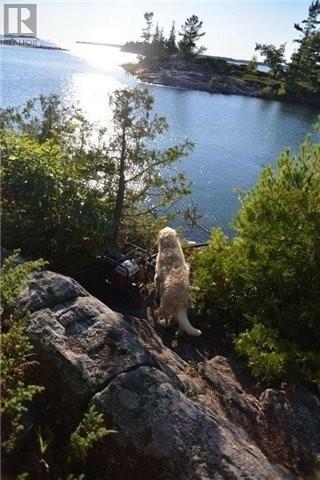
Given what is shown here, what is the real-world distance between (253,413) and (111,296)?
476 cm

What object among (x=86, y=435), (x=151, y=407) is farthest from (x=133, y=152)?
(x=86, y=435)

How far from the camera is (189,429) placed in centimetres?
577

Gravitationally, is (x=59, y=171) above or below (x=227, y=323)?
above

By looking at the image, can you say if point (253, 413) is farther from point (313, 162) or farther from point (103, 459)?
point (313, 162)

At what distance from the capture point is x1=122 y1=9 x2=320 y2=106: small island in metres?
84.8

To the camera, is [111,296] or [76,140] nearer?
[111,296]


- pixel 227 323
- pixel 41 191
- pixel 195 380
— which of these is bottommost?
pixel 227 323

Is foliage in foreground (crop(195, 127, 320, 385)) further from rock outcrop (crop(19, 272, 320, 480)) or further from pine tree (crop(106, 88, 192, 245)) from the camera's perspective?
pine tree (crop(106, 88, 192, 245))

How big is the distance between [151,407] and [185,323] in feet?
15.1

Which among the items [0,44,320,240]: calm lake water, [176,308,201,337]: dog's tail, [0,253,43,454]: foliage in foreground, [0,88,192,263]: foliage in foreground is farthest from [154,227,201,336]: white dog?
[0,44,320,240]: calm lake water

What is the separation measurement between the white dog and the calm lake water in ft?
19.9

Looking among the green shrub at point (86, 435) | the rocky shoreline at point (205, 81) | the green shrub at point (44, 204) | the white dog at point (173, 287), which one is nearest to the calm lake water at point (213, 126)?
the white dog at point (173, 287)

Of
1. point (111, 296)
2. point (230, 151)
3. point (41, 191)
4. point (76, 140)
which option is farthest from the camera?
point (230, 151)

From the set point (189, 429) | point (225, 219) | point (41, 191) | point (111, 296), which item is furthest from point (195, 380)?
point (225, 219)
